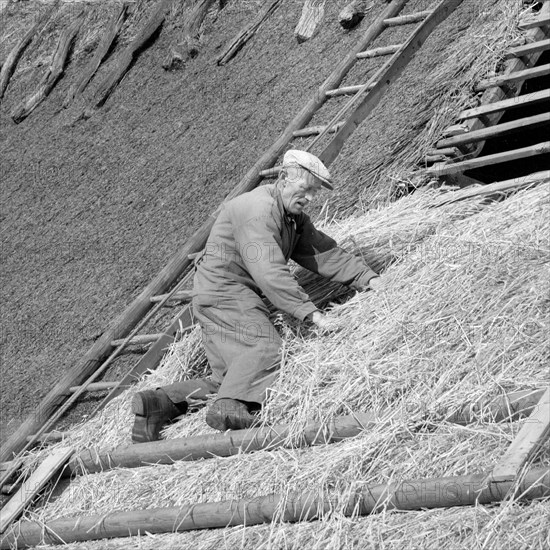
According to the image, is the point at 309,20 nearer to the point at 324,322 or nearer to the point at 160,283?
the point at 160,283

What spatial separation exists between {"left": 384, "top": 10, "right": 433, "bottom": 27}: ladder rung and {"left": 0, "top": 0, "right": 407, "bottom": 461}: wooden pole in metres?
0.05

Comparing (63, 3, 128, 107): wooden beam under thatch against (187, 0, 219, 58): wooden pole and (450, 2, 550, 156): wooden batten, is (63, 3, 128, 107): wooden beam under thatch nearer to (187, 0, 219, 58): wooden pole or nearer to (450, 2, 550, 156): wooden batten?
(187, 0, 219, 58): wooden pole

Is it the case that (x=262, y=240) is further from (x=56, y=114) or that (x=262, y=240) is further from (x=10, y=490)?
(x=56, y=114)

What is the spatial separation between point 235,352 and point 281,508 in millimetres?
939

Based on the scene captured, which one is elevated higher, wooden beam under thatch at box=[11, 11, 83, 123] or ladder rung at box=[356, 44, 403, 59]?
wooden beam under thatch at box=[11, 11, 83, 123]

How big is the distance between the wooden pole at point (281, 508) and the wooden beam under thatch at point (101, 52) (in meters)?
4.30

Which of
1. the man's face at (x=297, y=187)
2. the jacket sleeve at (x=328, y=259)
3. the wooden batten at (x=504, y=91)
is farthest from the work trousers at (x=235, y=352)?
the wooden batten at (x=504, y=91)

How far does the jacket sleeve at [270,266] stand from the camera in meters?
4.91

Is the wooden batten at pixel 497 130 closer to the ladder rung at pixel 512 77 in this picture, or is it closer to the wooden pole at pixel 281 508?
the ladder rung at pixel 512 77

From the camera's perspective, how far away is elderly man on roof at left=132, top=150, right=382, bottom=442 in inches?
192

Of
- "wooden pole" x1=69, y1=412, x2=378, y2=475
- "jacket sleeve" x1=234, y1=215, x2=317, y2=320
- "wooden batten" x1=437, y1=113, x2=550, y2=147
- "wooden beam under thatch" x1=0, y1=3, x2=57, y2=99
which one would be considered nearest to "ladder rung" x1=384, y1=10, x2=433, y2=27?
"wooden batten" x1=437, y1=113, x2=550, y2=147

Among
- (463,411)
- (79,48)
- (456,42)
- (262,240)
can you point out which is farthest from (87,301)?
(79,48)

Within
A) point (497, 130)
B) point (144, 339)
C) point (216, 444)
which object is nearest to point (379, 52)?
point (497, 130)

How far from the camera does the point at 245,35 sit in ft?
26.3
